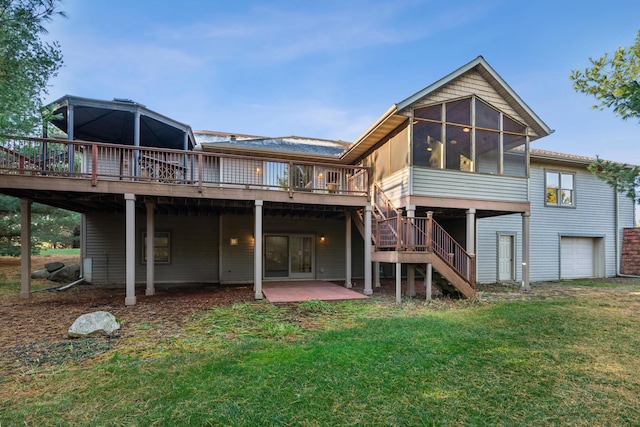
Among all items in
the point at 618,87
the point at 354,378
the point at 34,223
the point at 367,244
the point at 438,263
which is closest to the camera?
the point at 354,378

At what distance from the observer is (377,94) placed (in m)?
24.2

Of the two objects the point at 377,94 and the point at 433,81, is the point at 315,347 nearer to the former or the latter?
the point at 433,81

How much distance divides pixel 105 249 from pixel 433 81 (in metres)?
12.0

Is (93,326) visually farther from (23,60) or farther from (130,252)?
(23,60)

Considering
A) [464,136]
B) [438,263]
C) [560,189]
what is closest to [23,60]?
[438,263]

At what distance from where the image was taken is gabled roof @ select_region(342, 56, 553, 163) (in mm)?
8352

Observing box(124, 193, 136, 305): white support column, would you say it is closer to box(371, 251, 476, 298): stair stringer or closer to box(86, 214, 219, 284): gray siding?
box(86, 214, 219, 284): gray siding

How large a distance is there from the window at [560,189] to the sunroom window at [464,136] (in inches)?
158

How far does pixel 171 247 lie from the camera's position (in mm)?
11148

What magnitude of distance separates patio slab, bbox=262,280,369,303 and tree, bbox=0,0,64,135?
6021 mm

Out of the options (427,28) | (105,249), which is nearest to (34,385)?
(105,249)

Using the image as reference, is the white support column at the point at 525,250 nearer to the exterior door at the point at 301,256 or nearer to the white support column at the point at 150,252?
the exterior door at the point at 301,256

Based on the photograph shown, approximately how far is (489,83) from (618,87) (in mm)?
3089

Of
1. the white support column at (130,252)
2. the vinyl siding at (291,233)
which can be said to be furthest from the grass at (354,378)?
the vinyl siding at (291,233)
